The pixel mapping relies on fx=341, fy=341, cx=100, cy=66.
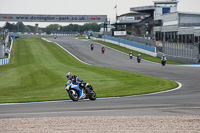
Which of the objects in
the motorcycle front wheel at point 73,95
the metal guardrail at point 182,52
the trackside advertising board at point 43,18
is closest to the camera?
the motorcycle front wheel at point 73,95

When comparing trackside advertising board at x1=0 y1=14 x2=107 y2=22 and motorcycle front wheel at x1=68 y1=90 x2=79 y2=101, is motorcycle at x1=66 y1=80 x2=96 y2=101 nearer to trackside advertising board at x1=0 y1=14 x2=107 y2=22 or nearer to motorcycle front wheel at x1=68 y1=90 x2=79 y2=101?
motorcycle front wheel at x1=68 y1=90 x2=79 y2=101

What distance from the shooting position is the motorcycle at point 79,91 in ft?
50.8

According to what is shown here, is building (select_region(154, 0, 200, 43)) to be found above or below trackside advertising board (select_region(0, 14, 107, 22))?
below

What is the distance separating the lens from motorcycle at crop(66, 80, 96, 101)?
15469 mm

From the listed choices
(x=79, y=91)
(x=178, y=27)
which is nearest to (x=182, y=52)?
(x=178, y=27)

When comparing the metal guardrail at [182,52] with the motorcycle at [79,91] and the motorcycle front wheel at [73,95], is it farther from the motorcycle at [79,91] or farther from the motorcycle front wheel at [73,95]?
the motorcycle front wheel at [73,95]

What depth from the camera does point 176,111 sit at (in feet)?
39.8

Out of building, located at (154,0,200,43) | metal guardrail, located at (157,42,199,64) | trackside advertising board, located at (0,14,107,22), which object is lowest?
metal guardrail, located at (157,42,199,64)

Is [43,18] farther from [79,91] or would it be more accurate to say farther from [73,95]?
[73,95]

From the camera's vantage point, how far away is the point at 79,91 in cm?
1570

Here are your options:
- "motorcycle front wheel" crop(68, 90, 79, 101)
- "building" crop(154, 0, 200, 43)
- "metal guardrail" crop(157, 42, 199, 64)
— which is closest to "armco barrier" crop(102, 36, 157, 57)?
"metal guardrail" crop(157, 42, 199, 64)

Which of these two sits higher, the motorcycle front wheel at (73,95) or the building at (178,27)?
the building at (178,27)

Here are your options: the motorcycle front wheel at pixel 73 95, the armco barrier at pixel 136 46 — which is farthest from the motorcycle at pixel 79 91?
the armco barrier at pixel 136 46

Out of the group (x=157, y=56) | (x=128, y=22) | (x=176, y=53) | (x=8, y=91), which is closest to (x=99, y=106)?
(x=8, y=91)
